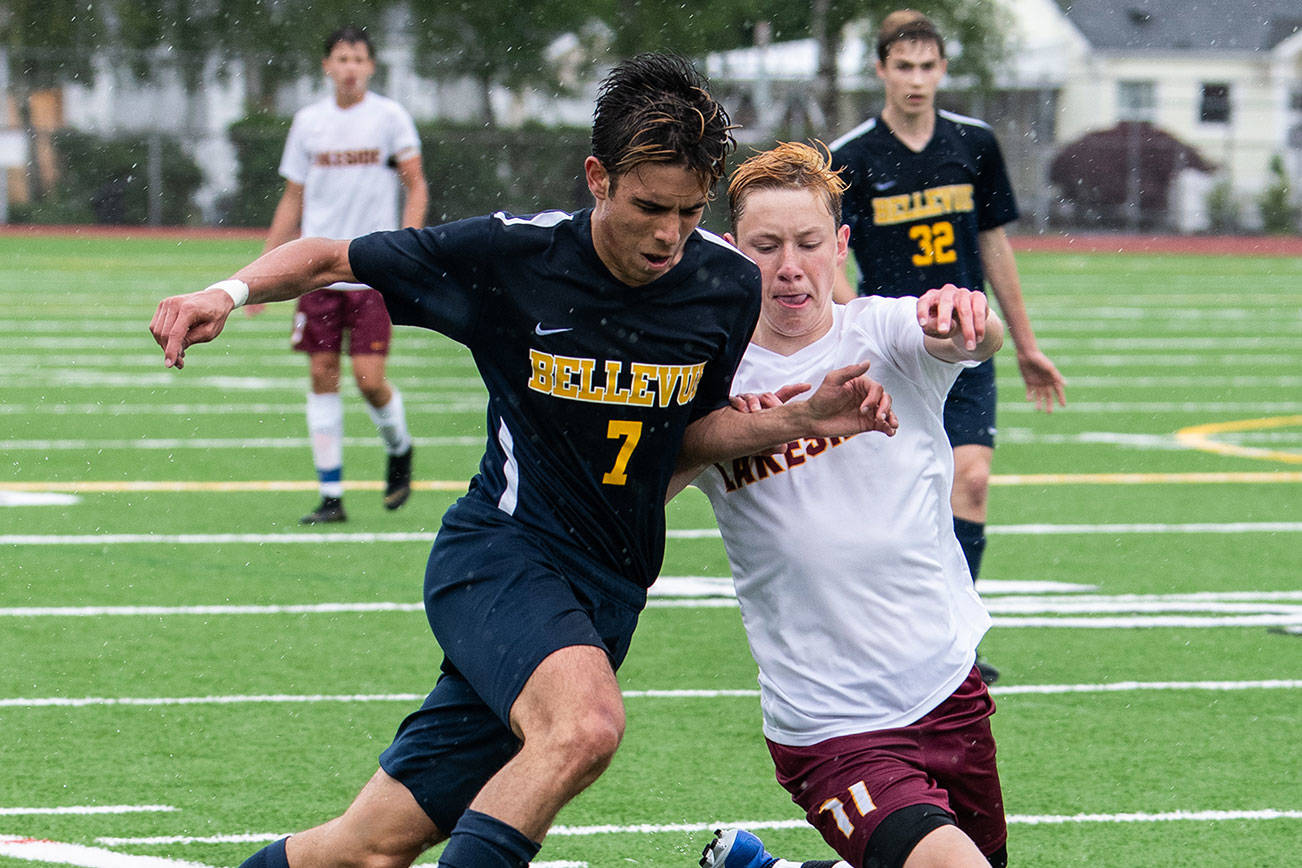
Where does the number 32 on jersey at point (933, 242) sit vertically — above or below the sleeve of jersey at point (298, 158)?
below

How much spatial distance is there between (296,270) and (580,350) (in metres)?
0.63

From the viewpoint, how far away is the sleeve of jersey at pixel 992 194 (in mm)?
6941

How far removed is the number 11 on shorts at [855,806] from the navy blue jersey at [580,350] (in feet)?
2.08

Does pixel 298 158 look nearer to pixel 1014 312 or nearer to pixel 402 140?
pixel 402 140

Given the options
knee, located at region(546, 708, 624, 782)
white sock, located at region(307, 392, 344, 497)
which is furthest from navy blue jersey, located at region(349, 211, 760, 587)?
white sock, located at region(307, 392, 344, 497)

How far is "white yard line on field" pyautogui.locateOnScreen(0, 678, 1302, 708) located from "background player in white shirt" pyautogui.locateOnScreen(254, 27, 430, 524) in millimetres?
3427

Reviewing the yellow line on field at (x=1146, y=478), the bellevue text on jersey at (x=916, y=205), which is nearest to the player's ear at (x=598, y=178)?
the bellevue text on jersey at (x=916, y=205)

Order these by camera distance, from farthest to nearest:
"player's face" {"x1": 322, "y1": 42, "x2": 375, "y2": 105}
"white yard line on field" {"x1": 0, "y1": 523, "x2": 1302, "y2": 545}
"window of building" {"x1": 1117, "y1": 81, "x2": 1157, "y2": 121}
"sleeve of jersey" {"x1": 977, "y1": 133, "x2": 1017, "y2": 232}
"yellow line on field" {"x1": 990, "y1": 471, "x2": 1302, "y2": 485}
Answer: "window of building" {"x1": 1117, "y1": 81, "x2": 1157, "y2": 121} → "yellow line on field" {"x1": 990, "y1": 471, "x2": 1302, "y2": 485} → "player's face" {"x1": 322, "y1": 42, "x2": 375, "y2": 105} → "white yard line on field" {"x1": 0, "y1": 523, "x2": 1302, "y2": 545} → "sleeve of jersey" {"x1": 977, "y1": 133, "x2": 1017, "y2": 232}

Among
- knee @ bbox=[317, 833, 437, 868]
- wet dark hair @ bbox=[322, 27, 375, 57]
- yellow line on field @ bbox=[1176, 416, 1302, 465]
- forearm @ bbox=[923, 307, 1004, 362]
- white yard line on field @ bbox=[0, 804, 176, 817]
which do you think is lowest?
yellow line on field @ bbox=[1176, 416, 1302, 465]

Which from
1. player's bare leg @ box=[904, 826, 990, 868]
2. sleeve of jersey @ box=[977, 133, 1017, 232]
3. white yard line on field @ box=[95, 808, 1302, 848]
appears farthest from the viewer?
sleeve of jersey @ box=[977, 133, 1017, 232]

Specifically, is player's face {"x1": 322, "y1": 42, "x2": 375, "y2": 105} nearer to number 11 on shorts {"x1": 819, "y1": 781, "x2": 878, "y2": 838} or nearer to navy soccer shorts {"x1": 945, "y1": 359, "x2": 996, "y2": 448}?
navy soccer shorts {"x1": 945, "y1": 359, "x2": 996, "y2": 448}

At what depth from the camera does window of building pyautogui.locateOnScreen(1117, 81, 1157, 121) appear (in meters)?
53.2

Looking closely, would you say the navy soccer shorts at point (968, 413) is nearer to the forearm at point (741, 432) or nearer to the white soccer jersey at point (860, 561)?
the white soccer jersey at point (860, 561)

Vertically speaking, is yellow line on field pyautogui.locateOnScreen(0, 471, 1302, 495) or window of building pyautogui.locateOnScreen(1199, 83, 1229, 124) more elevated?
window of building pyautogui.locateOnScreen(1199, 83, 1229, 124)
